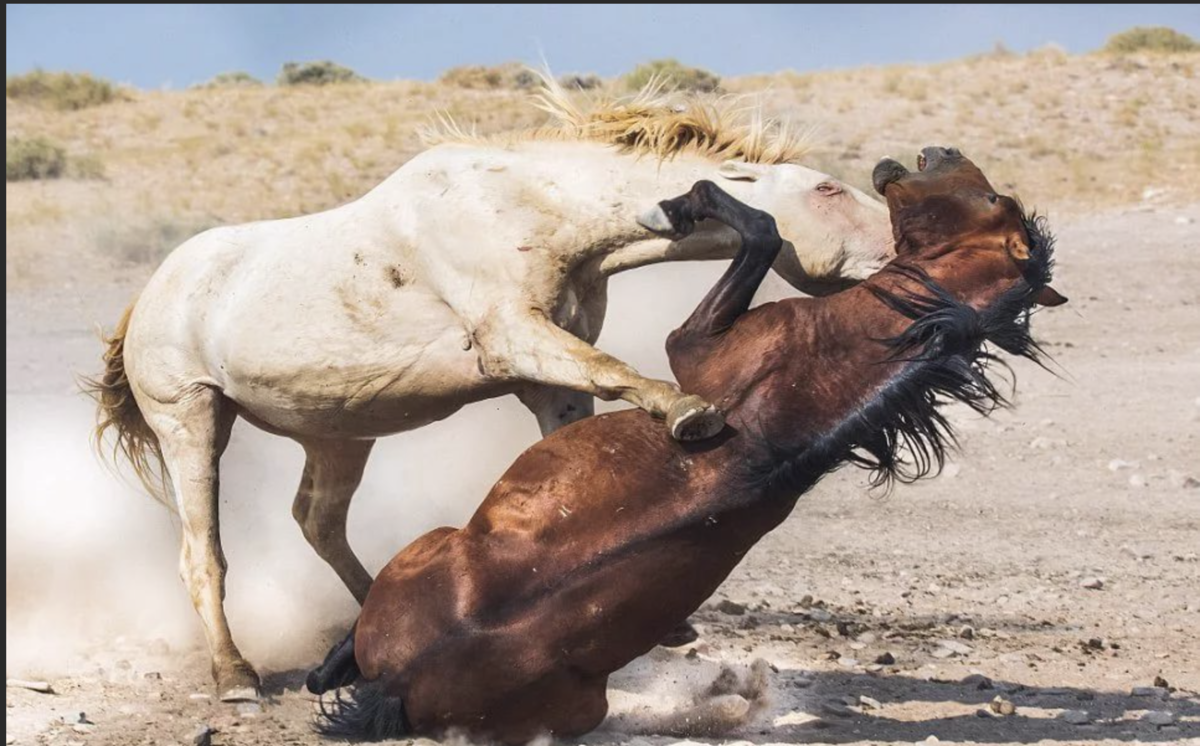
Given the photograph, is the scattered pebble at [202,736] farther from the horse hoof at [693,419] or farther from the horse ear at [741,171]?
the horse ear at [741,171]

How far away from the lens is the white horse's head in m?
5.44

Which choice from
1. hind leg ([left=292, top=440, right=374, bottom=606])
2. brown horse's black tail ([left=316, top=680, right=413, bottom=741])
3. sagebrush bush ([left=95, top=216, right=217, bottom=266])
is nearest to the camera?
brown horse's black tail ([left=316, top=680, right=413, bottom=741])

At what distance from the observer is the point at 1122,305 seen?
14.0 meters

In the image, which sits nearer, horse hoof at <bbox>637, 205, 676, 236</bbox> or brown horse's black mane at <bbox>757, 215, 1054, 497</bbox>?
brown horse's black mane at <bbox>757, 215, 1054, 497</bbox>

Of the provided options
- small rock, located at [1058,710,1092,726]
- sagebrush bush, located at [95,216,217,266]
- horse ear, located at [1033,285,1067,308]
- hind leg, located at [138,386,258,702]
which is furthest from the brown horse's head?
sagebrush bush, located at [95,216,217,266]

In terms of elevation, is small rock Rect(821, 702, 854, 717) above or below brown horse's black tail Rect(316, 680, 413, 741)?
below

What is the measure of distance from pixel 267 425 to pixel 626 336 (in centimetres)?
249

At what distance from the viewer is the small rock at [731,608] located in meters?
7.26

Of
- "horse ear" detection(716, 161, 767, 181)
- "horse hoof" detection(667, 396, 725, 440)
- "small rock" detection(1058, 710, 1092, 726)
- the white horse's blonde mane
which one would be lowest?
"small rock" detection(1058, 710, 1092, 726)

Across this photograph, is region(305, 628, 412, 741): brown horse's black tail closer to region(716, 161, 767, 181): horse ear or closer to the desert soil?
the desert soil

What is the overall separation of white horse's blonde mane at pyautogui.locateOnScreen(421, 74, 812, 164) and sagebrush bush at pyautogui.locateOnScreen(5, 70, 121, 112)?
25666mm

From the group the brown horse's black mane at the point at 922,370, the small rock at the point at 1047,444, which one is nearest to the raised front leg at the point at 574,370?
the brown horse's black mane at the point at 922,370

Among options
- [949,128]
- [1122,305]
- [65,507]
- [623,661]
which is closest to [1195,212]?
[1122,305]

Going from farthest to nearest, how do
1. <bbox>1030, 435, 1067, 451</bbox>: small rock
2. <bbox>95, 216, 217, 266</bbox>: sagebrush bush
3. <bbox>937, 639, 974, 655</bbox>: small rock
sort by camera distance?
1. <bbox>95, 216, 217, 266</bbox>: sagebrush bush
2. <bbox>1030, 435, 1067, 451</bbox>: small rock
3. <bbox>937, 639, 974, 655</bbox>: small rock
